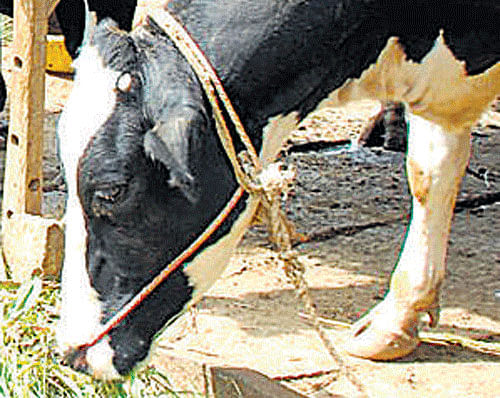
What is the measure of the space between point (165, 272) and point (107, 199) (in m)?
0.21

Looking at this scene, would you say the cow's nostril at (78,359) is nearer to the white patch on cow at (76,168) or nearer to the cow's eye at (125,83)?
the white patch on cow at (76,168)

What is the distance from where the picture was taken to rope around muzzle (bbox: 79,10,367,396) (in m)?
2.21

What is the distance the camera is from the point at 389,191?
491 cm

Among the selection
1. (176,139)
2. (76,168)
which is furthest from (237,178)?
(76,168)

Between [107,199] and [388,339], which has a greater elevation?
[107,199]

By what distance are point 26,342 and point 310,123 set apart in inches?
136

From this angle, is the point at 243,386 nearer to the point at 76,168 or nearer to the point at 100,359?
the point at 100,359

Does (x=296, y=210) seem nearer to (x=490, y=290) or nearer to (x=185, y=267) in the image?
(x=490, y=290)

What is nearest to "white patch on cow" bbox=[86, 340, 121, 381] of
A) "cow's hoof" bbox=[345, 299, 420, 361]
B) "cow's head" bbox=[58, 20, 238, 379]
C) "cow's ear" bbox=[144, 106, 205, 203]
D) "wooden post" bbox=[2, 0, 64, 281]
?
"cow's head" bbox=[58, 20, 238, 379]

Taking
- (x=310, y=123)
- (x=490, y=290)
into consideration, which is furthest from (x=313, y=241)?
(x=310, y=123)

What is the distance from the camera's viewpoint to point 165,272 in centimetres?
232

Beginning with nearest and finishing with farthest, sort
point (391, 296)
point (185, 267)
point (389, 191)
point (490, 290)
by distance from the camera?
point (185, 267)
point (391, 296)
point (490, 290)
point (389, 191)

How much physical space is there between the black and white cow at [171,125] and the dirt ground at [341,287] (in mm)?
226

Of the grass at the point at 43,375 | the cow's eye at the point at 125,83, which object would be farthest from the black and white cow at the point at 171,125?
the grass at the point at 43,375
